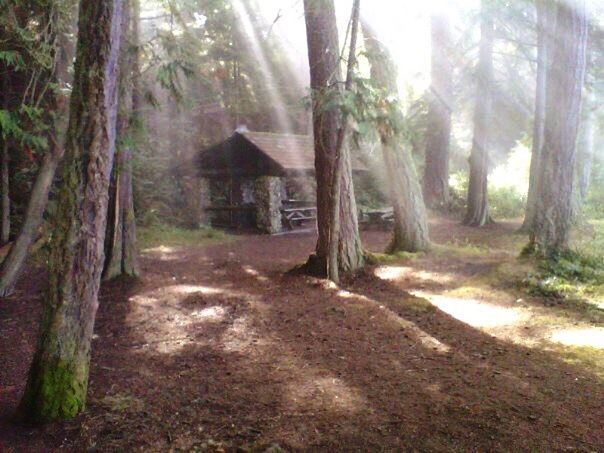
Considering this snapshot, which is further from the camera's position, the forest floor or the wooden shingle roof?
the wooden shingle roof

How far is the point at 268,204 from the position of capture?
19281 millimetres

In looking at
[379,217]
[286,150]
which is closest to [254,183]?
[286,150]

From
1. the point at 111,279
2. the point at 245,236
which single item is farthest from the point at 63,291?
the point at 245,236

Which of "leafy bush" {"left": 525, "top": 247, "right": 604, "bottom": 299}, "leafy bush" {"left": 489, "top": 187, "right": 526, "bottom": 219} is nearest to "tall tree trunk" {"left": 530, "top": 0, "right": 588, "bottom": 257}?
"leafy bush" {"left": 525, "top": 247, "right": 604, "bottom": 299}

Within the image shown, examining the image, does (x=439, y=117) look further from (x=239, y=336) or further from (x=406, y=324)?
(x=239, y=336)

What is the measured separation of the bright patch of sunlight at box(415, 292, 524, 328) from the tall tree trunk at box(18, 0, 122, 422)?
488 cm

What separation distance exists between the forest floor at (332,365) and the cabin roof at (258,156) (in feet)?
32.0

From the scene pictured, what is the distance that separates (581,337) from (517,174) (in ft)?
79.5

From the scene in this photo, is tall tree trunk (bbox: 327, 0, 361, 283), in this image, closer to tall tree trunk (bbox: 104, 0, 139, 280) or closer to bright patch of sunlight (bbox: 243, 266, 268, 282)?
bright patch of sunlight (bbox: 243, 266, 268, 282)

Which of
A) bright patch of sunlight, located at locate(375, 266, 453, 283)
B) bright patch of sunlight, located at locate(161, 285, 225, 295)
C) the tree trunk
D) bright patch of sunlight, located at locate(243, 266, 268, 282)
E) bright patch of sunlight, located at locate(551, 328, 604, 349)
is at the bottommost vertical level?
bright patch of sunlight, located at locate(551, 328, 604, 349)

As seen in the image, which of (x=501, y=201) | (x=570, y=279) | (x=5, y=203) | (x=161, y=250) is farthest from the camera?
(x=501, y=201)

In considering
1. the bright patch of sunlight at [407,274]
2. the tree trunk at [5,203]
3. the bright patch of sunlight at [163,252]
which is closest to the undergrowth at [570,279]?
the bright patch of sunlight at [407,274]

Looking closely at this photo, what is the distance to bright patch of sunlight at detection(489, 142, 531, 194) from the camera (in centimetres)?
2566

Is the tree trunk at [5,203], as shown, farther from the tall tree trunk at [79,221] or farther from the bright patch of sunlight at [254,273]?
the tall tree trunk at [79,221]
